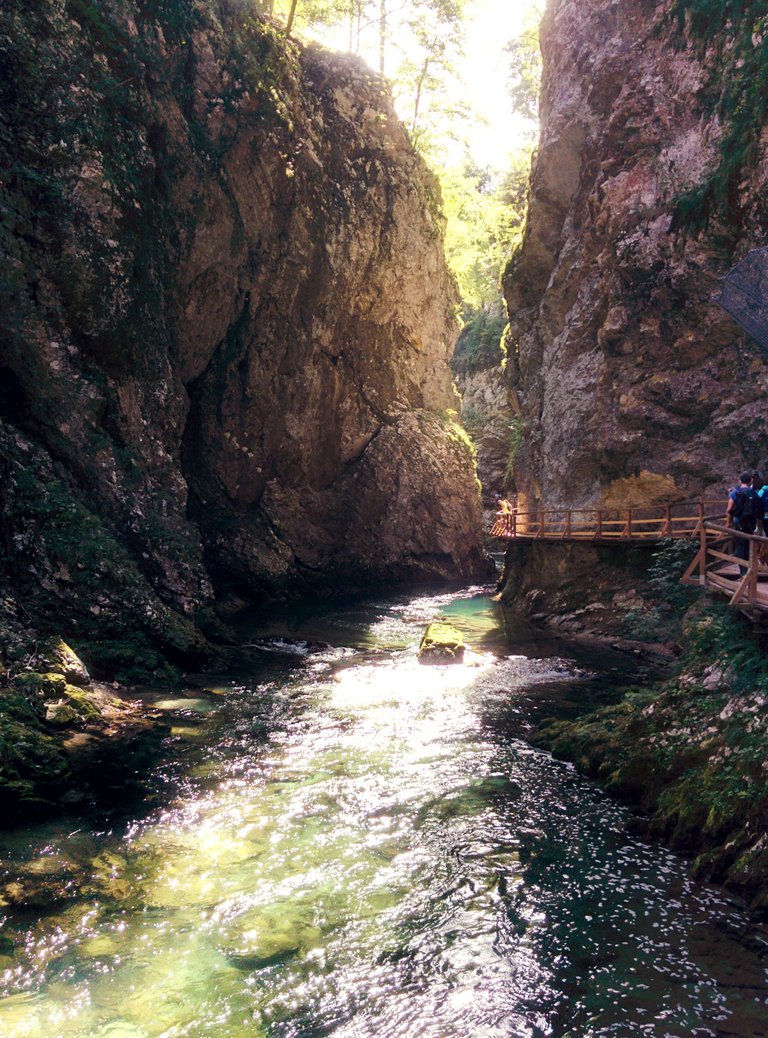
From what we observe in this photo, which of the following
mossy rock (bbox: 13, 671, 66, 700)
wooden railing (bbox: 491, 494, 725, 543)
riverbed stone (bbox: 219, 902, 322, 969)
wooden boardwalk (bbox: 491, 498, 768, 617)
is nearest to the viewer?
riverbed stone (bbox: 219, 902, 322, 969)

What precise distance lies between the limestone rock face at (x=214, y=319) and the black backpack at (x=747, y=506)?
42.4ft

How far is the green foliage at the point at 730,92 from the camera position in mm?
19922

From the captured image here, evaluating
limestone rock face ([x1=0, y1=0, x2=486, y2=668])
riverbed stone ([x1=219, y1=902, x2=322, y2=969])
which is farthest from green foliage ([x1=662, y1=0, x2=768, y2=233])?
riverbed stone ([x1=219, y1=902, x2=322, y2=969])

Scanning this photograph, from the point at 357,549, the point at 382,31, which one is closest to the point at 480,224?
the point at 382,31

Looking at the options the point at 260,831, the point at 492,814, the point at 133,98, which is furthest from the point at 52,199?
the point at 492,814

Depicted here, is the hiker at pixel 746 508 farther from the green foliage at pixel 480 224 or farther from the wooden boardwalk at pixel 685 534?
the green foliage at pixel 480 224

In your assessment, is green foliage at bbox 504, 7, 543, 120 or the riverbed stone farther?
green foliage at bbox 504, 7, 543, 120

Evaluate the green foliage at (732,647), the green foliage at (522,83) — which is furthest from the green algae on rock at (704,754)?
the green foliage at (522,83)

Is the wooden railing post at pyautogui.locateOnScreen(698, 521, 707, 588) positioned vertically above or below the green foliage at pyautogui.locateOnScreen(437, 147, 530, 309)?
below

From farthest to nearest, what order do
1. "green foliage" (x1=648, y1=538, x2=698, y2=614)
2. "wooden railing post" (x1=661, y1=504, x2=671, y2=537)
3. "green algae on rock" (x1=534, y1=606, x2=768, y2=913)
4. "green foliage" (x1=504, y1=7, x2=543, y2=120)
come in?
"green foliage" (x1=504, y1=7, x2=543, y2=120)
"wooden railing post" (x1=661, y1=504, x2=671, y2=537)
"green foliage" (x1=648, y1=538, x2=698, y2=614)
"green algae on rock" (x1=534, y1=606, x2=768, y2=913)

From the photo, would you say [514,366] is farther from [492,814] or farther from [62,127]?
[492,814]

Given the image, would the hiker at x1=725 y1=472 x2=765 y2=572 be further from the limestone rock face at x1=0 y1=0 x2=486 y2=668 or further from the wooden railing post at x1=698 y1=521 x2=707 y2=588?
the limestone rock face at x1=0 y1=0 x2=486 y2=668

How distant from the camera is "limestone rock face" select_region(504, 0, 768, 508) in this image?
21.7 m

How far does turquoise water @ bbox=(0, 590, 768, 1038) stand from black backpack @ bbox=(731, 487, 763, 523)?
20.1ft
